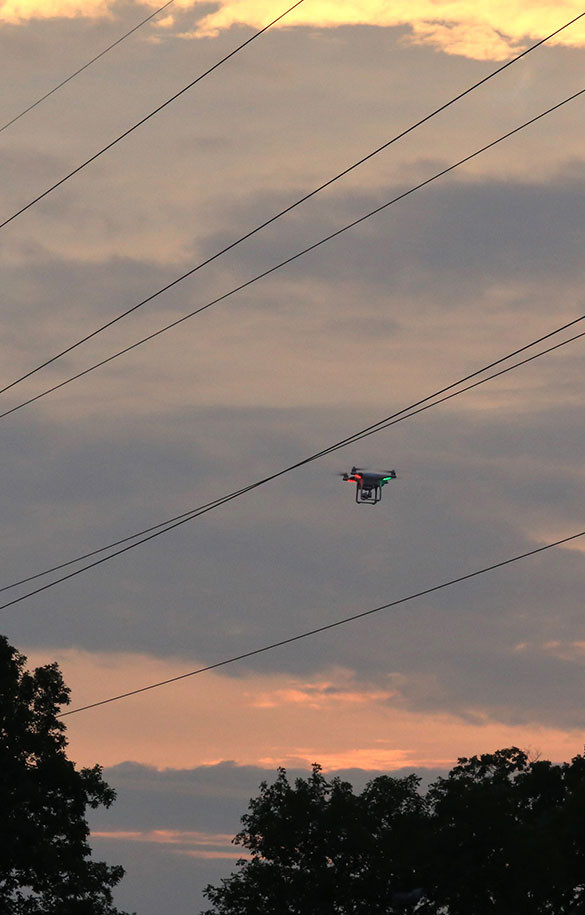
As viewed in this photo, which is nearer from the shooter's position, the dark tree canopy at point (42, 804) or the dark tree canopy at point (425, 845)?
the dark tree canopy at point (42, 804)

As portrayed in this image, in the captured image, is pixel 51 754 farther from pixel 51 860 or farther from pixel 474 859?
pixel 474 859

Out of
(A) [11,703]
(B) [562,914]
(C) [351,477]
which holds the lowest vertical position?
(B) [562,914]

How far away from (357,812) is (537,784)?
38.0 ft

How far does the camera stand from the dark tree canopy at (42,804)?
6019cm

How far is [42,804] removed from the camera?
202 ft

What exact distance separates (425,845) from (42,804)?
3227 centimetres

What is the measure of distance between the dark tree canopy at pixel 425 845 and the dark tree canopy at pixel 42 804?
25.5 m

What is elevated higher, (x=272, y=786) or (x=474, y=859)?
(x=272, y=786)

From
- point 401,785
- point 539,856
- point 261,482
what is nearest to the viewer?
point 261,482

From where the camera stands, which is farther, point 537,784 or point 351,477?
point 537,784

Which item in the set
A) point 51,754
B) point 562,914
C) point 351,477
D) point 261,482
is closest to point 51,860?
point 51,754

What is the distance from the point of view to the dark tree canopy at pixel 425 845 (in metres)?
84.1

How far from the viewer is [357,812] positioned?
3642 inches

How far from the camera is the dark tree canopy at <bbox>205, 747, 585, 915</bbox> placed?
84.1m
